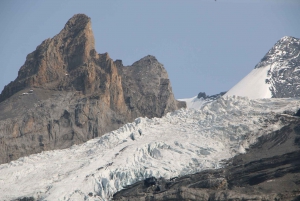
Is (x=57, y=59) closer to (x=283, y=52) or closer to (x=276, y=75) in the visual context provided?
(x=276, y=75)

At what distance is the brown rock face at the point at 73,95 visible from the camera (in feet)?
375

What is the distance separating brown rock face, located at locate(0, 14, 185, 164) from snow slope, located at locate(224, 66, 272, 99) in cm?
1242

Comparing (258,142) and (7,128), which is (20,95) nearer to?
(7,128)

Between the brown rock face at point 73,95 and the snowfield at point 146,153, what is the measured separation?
13940 mm

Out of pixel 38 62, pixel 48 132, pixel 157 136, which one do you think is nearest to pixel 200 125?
pixel 157 136

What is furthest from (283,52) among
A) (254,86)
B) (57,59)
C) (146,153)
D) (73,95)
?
(146,153)

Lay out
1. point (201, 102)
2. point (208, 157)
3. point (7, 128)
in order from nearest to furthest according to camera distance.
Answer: point (208, 157)
point (7, 128)
point (201, 102)

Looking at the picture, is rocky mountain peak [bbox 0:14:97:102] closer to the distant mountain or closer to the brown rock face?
the brown rock face

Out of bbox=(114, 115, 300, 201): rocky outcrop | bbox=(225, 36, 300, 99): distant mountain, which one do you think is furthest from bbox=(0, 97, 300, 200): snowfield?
bbox=(225, 36, 300, 99): distant mountain

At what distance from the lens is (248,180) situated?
7956cm

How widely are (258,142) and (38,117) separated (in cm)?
3358

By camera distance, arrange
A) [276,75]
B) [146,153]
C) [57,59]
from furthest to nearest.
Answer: [276,75]
[57,59]
[146,153]

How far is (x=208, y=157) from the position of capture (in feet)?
292

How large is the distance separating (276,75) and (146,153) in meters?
60.9
